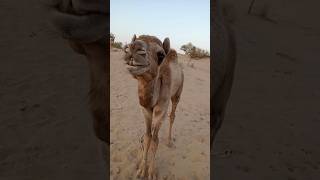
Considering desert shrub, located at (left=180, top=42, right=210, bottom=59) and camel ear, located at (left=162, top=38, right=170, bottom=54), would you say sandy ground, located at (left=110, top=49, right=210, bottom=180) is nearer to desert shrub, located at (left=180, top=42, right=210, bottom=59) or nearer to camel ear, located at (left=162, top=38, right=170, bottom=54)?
camel ear, located at (left=162, top=38, right=170, bottom=54)

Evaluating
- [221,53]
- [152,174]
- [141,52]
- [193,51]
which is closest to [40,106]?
[152,174]

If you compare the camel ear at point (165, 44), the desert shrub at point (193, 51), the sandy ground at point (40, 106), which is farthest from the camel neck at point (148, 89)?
the desert shrub at point (193, 51)

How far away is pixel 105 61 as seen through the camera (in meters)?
2.66

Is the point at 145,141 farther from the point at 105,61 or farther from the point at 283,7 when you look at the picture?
the point at 283,7

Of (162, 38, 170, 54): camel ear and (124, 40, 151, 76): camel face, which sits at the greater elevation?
(162, 38, 170, 54): camel ear

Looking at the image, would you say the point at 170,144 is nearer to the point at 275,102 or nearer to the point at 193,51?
the point at 275,102

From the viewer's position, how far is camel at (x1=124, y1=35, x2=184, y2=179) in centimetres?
345

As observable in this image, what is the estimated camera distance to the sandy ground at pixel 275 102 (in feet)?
16.4

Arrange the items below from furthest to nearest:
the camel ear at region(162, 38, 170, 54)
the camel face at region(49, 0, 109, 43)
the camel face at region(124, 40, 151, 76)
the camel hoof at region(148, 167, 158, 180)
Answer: the camel hoof at region(148, 167, 158, 180)
the camel ear at region(162, 38, 170, 54)
the camel face at region(124, 40, 151, 76)
the camel face at region(49, 0, 109, 43)

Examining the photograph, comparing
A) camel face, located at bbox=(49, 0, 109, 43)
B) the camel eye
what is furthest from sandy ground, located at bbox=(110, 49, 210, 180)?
camel face, located at bbox=(49, 0, 109, 43)

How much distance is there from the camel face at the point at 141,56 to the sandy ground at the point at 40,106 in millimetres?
392

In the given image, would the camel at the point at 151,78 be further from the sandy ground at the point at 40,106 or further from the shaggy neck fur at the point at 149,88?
the sandy ground at the point at 40,106

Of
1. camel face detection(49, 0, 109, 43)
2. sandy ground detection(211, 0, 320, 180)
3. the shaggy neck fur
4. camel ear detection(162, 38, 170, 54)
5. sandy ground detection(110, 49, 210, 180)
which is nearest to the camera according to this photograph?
camel face detection(49, 0, 109, 43)

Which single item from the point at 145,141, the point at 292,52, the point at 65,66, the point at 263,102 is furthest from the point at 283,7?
the point at 145,141
